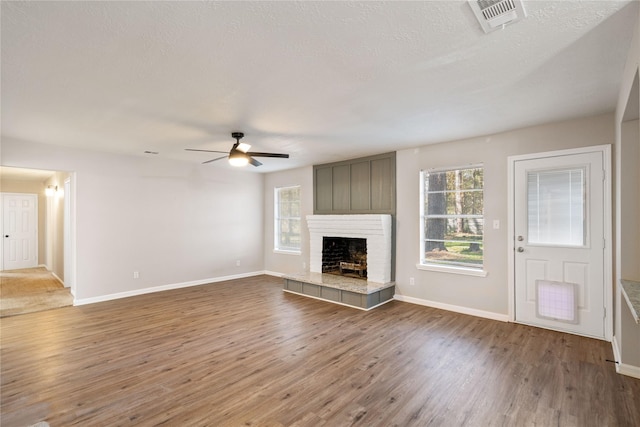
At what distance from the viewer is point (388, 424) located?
2154mm

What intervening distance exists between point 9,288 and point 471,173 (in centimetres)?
883

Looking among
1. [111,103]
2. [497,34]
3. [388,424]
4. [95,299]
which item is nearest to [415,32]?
[497,34]

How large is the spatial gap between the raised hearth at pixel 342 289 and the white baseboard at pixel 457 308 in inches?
11.0

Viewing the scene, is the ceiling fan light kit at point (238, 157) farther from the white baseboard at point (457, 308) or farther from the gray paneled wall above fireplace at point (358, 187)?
the white baseboard at point (457, 308)

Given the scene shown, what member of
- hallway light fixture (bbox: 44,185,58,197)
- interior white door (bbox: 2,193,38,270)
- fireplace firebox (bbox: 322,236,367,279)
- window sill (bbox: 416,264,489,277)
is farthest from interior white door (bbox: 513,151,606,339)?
interior white door (bbox: 2,193,38,270)

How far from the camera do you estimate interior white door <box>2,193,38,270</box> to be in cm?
849

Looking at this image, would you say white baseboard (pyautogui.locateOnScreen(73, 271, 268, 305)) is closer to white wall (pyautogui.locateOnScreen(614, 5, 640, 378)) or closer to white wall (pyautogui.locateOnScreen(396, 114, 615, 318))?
white wall (pyautogui.locateOnScreen(396, 114, 615, 318))

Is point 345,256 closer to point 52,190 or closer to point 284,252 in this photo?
point 284,252

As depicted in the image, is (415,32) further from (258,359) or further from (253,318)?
(253,318)

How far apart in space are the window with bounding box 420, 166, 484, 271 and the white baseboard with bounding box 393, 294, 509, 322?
1.94 ft

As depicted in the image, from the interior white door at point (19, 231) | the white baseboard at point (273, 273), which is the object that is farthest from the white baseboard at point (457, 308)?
the interior white door at point (19, 231)

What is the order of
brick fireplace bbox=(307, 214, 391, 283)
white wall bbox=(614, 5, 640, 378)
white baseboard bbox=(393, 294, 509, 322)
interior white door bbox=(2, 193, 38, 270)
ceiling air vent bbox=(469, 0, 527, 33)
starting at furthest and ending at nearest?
1. interior white door bbox=(2, 193, 38, 270)
2. brick fireplace bbox=(307, 214, 391, 283)
3. white baseboard bbox=(393, 294, 509, 322)
4. white wall bbox=(614, 5, 640, 378)
5. ceiling air vent bbox=(469, 0, 527, 33)

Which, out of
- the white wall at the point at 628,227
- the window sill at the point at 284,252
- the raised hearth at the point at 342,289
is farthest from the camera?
the window sill at the point at 284,252

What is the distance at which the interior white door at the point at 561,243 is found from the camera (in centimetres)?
362
